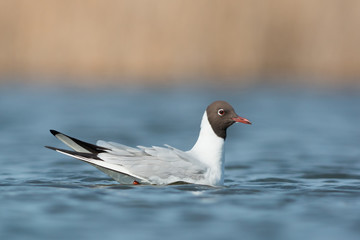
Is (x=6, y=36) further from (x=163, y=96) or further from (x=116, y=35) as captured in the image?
(x=163, y=96)

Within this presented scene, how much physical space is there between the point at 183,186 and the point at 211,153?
1.81ft

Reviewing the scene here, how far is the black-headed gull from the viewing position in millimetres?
7621

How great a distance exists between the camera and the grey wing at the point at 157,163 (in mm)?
7652

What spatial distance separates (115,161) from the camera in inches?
300

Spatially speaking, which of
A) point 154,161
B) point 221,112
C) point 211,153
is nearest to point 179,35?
point 221,112

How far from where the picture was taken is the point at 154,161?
775cm

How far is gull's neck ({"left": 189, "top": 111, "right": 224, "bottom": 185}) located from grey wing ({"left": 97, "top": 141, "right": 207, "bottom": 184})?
12 cm

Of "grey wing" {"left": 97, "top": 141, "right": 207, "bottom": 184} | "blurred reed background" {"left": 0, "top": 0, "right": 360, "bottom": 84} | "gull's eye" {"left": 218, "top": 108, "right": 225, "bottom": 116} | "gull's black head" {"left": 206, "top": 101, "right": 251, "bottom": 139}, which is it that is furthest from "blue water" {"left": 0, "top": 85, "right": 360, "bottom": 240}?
"blurred reed background" {"left": 0, "top": 0, "right": 360, "bottom": 84}

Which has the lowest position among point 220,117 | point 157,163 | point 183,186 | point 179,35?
point 183,186

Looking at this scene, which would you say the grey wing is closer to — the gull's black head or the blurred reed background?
the gull's black head

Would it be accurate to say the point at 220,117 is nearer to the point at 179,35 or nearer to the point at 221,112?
the point at 221,112

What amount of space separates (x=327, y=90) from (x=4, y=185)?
51.7ft

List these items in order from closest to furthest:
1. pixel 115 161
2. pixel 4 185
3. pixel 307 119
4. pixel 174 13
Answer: pixel 115 161
pixel 4 185
pixel 307 119
pixel 174 13

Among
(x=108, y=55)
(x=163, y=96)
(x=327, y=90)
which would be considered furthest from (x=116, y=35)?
(x=327, y=90)
